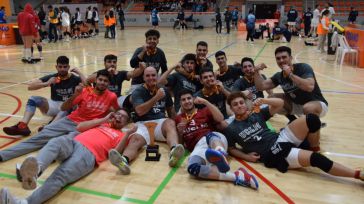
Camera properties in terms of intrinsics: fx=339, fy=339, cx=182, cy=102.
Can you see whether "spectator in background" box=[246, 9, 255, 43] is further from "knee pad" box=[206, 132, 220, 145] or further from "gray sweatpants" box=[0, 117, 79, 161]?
"knee pad" box=[206, 132, 220, 145]

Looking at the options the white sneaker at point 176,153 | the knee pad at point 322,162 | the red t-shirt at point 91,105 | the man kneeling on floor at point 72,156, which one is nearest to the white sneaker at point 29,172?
the man kneeling on floor at point 72,156

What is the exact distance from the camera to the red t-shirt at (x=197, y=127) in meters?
4.50

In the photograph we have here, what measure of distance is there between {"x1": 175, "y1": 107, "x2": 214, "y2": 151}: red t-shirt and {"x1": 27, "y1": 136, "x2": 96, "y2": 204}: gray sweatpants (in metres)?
1.26

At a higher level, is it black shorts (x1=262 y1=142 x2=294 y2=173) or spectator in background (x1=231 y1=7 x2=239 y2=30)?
spectator in background (x1=231 y1=7 x2=239 y2=30)

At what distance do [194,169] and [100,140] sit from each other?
1.28 metres

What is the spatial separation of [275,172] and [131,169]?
1.73 metres

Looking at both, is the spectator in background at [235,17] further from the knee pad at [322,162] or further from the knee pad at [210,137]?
the knee pad at [322,162]

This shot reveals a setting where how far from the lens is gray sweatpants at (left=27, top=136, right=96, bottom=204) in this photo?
10.8ft

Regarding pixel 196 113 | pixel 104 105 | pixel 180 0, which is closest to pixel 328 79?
pixel 196 113

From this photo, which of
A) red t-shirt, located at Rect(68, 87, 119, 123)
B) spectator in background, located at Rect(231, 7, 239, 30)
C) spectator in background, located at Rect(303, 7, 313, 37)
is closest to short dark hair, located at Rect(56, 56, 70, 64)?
red t-shirt, located at Rect(68, 87, 119, 123)

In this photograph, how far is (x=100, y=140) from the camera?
4.25m

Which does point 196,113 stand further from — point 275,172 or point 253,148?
point 275,172

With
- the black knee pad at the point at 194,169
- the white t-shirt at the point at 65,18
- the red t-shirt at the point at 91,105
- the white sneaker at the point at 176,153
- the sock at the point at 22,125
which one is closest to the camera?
the black knee pad at the point at 194,169

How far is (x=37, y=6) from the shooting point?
34.2 meters
